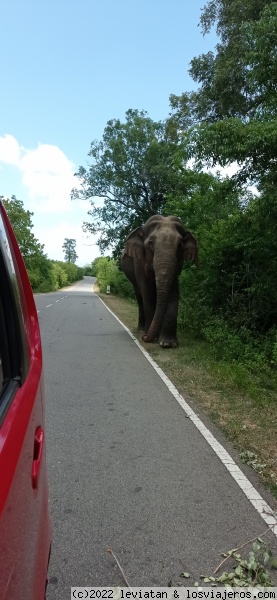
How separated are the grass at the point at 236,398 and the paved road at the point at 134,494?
0.37 meters

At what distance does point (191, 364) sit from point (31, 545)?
24.3 ft

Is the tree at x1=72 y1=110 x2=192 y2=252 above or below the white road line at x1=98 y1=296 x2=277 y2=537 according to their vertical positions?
above

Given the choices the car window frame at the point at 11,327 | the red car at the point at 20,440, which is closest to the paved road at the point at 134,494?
the red car at the point at 20,440

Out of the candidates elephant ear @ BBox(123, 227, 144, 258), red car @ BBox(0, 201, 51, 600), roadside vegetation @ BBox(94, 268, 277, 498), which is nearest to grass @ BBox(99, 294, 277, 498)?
roadside vegetation @ BBox(94, 268, 277, 498)

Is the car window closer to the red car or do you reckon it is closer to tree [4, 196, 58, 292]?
the red car

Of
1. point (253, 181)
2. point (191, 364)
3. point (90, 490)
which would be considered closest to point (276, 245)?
point (253, 181)

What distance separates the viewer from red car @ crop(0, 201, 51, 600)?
119 cm

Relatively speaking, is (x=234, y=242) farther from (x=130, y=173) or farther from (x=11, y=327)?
(x=130, y=173)

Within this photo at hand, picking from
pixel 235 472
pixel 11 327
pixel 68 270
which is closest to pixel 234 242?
pixel 235 472

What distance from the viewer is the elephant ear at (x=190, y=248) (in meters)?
10.9

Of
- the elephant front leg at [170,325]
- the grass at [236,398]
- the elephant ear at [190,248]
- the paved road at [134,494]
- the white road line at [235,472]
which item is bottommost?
the paved road at [134,494]

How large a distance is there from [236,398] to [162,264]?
4.48m

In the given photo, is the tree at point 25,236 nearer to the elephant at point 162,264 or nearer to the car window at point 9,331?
the elephant at point 162,264

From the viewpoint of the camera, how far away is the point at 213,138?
847cm
